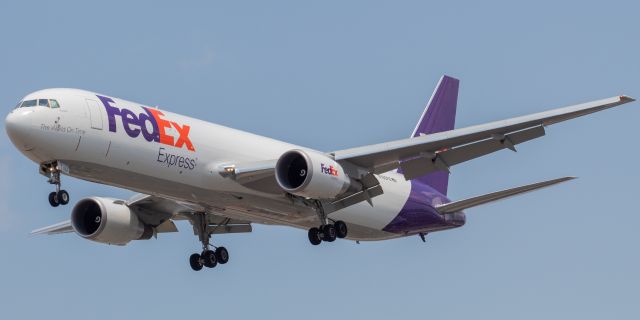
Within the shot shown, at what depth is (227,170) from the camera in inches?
1682

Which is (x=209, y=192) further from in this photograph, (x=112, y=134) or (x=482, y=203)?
(x=482, y=203)

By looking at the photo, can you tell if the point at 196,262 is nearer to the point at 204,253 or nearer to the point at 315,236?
the point at 204,253

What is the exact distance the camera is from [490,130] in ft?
136

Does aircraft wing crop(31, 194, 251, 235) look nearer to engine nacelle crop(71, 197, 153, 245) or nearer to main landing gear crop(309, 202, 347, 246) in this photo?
engine nacelle crop(71, 197, 153, 245)

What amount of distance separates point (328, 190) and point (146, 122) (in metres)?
6.25

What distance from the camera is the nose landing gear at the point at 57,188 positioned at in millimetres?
39938

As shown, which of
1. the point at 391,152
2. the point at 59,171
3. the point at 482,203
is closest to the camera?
the point at 59,171

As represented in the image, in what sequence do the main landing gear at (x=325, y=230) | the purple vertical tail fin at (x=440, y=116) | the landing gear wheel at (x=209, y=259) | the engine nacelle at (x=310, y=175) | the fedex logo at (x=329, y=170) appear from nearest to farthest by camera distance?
1. the engine nacelle at (x=310, y=175)
2. the fedex logo at (x=329, y=170)
3. the main landing gear at (x=325, y=230)
4. the landing gear wheel at (x=209, y=259)
5. the purple vertical tail fin at (x=440, y=116)

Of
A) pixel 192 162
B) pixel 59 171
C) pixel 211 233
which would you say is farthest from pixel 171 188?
pixel 211 233

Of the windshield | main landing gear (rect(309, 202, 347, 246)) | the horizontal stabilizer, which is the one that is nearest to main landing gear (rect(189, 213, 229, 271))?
main landing gear (rect(309, 202, 347, 246))

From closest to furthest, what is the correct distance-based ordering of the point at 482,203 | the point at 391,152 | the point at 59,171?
the point at 59,171
the point at 391,152
the point at 482,203

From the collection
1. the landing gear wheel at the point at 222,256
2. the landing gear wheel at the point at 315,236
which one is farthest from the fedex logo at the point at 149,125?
the landing gear wheel at the point at 222,256

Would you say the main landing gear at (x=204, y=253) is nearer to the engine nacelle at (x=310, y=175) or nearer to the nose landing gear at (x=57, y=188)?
the engine nacelle at (x=310, y=175)

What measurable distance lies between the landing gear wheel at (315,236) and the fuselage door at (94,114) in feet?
29.2
